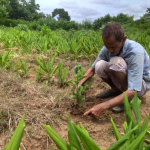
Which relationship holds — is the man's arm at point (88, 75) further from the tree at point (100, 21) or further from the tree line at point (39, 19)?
the tree at point (100, 21)

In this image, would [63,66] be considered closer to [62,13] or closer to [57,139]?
[57,139]

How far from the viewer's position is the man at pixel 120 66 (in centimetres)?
132

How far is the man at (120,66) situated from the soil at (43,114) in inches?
5.1

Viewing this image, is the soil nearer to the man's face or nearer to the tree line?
the man's face

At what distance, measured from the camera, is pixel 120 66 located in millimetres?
1466

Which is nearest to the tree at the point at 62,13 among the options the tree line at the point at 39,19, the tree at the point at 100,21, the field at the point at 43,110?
the tree line at the point at 39,19

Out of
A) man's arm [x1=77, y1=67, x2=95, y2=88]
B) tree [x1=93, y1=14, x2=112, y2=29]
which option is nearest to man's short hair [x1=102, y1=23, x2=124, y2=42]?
man's arm [x1=77, y1=67, x2=95, y2=88]

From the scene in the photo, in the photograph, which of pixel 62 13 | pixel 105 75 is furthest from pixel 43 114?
pixel 62 13

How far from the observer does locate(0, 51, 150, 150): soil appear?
3.71ft

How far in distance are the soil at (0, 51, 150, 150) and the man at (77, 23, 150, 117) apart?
0.42 feet

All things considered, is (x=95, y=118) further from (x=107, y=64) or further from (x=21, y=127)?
(x=21, y=127)

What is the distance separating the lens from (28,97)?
60.9 inches

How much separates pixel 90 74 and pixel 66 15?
48681mm

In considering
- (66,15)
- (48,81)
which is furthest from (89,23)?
(66,15)
